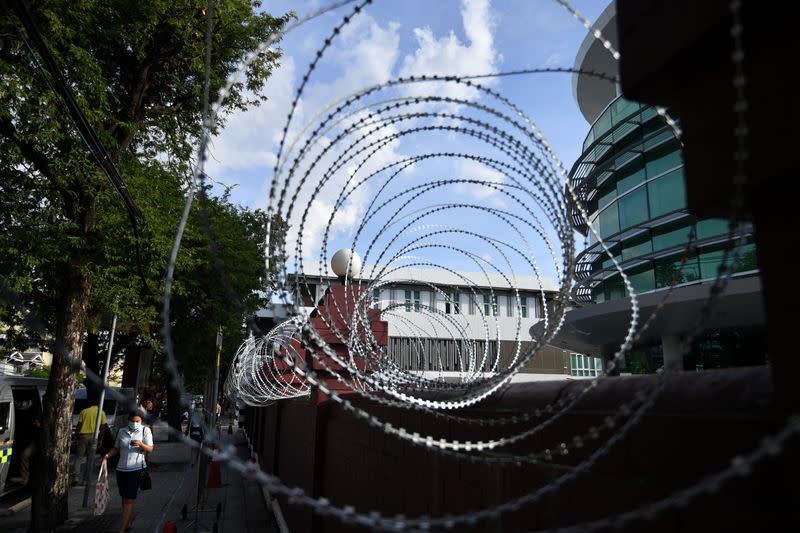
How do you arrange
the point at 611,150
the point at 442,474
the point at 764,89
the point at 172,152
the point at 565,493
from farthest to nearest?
the point at 611,150, the point at 172,152, the point at 442,474, the point at 565,493, the point at 764,89

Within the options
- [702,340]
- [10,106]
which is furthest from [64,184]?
[702,340]

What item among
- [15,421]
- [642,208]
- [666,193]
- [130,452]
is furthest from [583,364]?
[130,452]

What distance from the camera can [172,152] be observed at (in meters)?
12.9

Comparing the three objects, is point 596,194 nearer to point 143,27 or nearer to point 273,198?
point 143,27

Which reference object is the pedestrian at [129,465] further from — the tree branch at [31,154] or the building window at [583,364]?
the building window at [583,364]

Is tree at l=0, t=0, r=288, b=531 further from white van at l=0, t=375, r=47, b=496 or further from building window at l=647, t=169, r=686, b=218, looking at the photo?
building window at l=647, t=169, r=686, b=218

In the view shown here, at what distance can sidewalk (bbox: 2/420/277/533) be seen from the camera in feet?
30.8

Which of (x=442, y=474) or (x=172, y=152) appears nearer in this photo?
(x=442, y=474)

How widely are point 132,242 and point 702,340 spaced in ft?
66.7

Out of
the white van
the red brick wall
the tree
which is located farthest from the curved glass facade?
the white van

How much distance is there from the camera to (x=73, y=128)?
943 cm

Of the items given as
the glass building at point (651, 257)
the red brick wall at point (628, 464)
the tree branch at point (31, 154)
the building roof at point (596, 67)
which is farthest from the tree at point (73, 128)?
the building roof at point (596, 67)

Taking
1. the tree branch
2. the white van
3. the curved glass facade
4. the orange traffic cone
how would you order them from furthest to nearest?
the curved glass facade → the orange traffic cone → the white van → the tree branch

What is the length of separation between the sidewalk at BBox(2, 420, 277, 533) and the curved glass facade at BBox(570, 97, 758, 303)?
11860 mm
